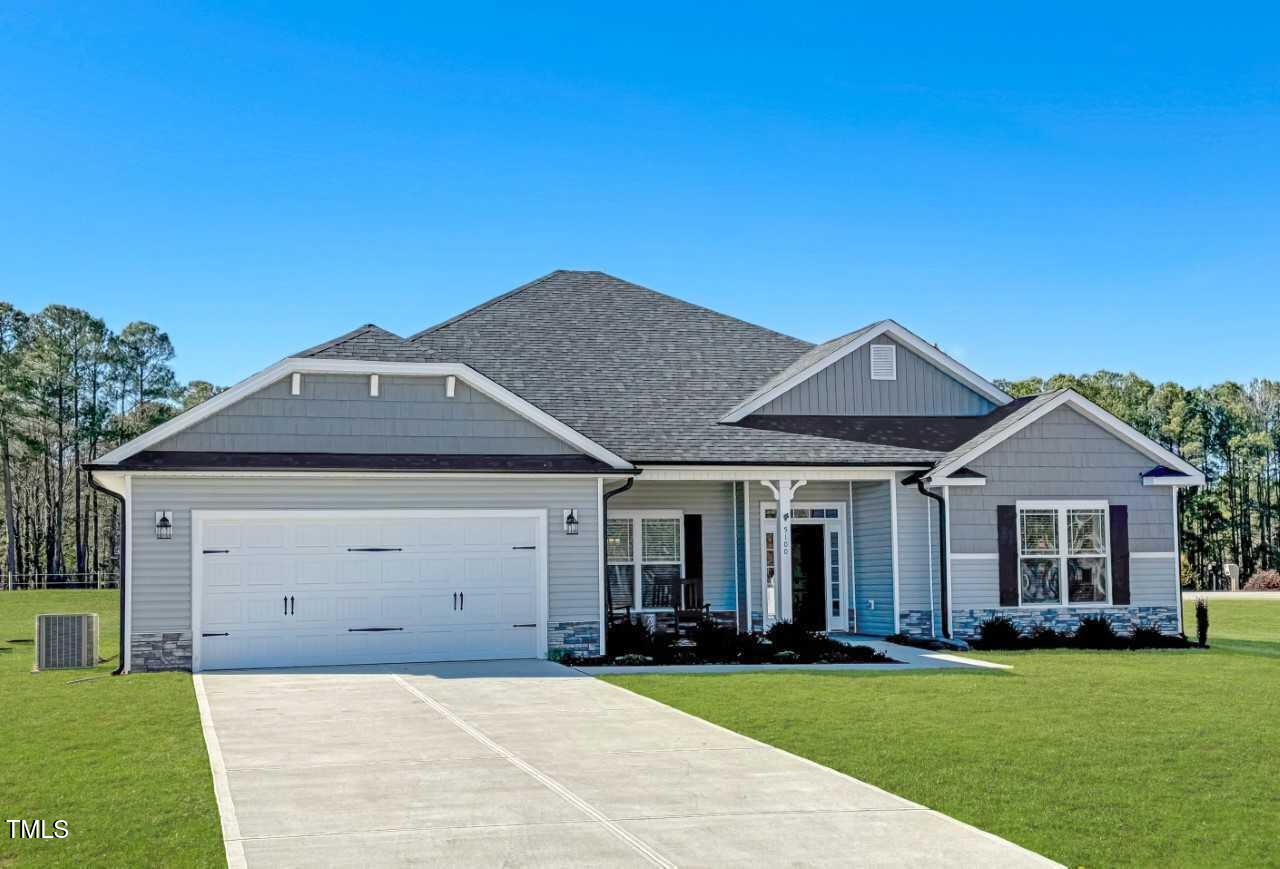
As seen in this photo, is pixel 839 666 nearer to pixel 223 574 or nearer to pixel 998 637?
pixel 998 637

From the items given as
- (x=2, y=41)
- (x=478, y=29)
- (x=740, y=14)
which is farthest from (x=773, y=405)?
(x=2, y=41)

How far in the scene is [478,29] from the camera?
20281 millimetres

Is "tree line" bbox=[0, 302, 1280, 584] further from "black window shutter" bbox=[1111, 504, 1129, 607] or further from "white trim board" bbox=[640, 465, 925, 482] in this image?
"white trim board" bbox=[640, 465, 925, 482]

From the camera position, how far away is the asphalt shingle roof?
20125mm

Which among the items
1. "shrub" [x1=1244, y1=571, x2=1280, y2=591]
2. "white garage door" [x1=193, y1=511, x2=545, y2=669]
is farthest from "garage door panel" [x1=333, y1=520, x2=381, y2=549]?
A: "shrub" [x1=1244, y1=571, x2=1280, y2=591]

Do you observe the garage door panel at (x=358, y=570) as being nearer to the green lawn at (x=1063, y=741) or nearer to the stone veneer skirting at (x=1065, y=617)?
the green lawn at (x=1063, y=741)

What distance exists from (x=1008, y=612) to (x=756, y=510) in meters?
4.51

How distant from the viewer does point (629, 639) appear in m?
18.7

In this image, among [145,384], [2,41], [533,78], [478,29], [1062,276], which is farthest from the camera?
[145,384]

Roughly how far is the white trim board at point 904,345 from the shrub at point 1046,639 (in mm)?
4530

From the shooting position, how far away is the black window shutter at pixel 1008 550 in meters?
20.0

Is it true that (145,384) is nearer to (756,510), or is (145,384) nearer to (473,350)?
(473,350)

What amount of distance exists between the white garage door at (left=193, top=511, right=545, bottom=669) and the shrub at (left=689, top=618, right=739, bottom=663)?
93.2 inches

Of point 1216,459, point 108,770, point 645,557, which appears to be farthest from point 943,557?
point 1216,459
